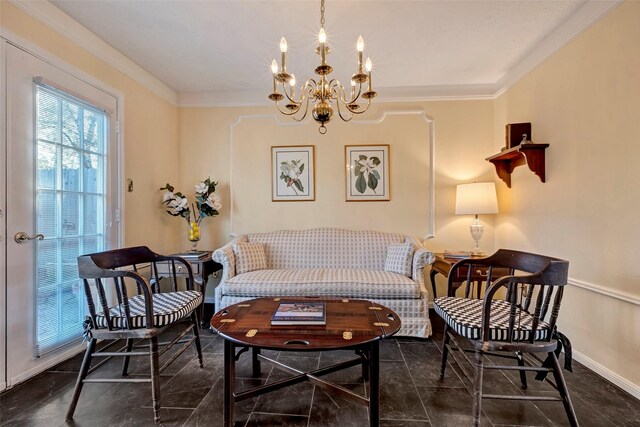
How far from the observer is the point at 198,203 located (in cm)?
315

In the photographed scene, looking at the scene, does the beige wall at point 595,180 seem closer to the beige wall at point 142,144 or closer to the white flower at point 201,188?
the white flower at point 201,188

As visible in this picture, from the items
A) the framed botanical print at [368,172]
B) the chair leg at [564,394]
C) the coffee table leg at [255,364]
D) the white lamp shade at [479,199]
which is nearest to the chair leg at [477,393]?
the chair leg at [564,394]

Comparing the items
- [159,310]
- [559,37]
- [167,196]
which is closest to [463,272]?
[559,37]

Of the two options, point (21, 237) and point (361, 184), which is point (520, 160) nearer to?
point (361, 184)

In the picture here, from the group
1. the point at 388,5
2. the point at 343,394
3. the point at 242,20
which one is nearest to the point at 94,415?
the point at 343,394

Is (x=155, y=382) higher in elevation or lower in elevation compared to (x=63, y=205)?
lower

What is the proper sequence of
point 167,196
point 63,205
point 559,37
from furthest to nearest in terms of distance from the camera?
point 167,196
point 559,37
point 63,205

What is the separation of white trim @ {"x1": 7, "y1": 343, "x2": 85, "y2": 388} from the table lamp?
348cm

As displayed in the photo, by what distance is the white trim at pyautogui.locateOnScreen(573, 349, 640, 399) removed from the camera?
5.56 ft

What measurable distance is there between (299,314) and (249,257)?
4.68 ft

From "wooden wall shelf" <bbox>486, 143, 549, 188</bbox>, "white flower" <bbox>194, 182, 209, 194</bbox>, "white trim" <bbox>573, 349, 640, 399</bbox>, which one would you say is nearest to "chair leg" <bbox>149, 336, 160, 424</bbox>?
"white flower" <bbox>194, 182, 209, 194</bbox>

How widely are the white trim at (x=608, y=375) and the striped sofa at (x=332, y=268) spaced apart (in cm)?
103

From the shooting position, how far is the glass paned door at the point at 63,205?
192cm

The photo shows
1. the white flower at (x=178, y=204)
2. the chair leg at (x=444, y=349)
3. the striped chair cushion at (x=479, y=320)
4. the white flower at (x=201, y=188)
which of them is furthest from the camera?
the white flower at (x=201, y=188)
